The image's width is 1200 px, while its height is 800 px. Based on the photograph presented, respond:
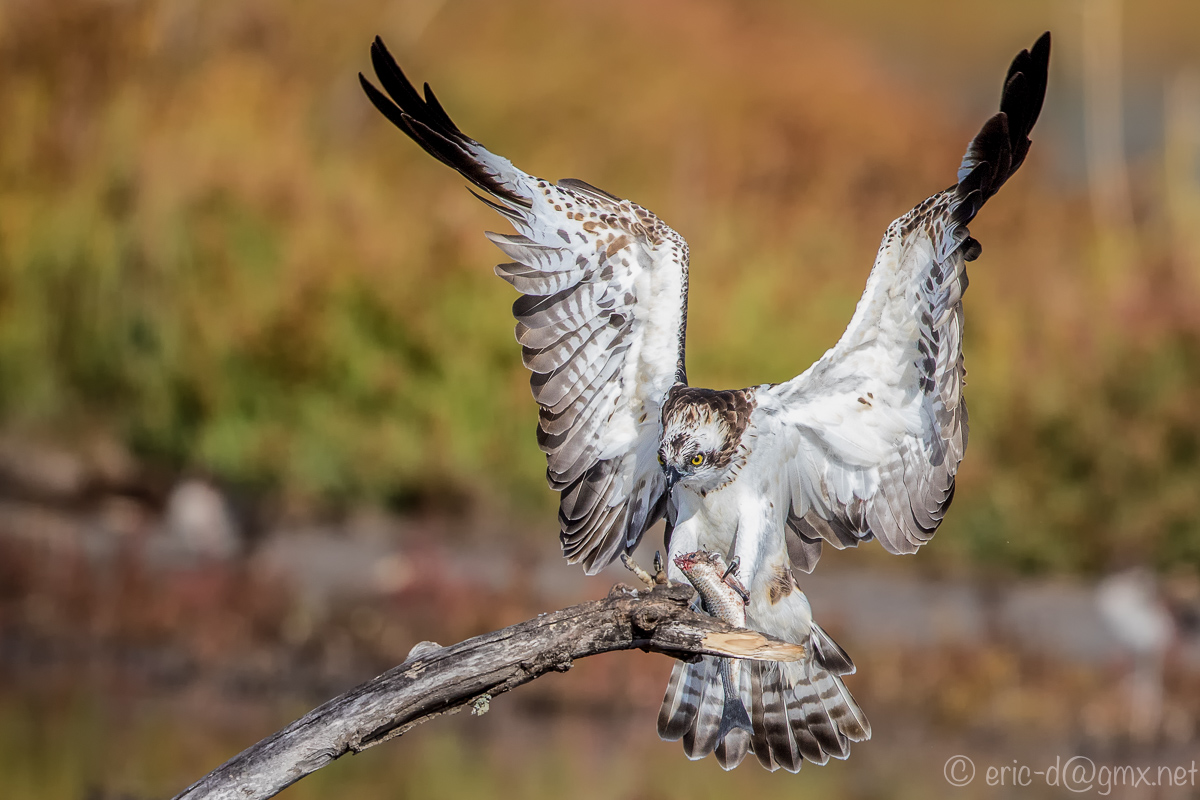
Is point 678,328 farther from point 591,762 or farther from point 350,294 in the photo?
point 350,294

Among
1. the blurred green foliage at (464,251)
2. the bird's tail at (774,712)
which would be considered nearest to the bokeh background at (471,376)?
the blurred green foliage at (464,251)

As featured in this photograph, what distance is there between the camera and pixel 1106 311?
13.3 meters

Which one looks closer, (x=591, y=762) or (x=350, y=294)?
(x=591, y=762)

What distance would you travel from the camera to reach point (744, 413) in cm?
444

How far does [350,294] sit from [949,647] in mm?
6254

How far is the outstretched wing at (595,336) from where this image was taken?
15.5 feet

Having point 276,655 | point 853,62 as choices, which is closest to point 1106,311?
point 853,62

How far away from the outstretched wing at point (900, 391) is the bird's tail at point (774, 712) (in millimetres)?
391

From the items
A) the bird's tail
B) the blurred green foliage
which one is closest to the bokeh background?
the blurred green foliage

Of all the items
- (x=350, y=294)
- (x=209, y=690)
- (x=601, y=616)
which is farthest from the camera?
(x=350, y=294)

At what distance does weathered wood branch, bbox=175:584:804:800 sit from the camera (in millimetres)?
3885

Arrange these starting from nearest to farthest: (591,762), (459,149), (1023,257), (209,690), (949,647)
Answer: (459,149), (591,762), (209,690), (949,647), (1023,257)

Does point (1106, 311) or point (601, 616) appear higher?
point (1106, 311)

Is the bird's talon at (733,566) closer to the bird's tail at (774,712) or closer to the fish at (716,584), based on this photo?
the fish at (716,584)
